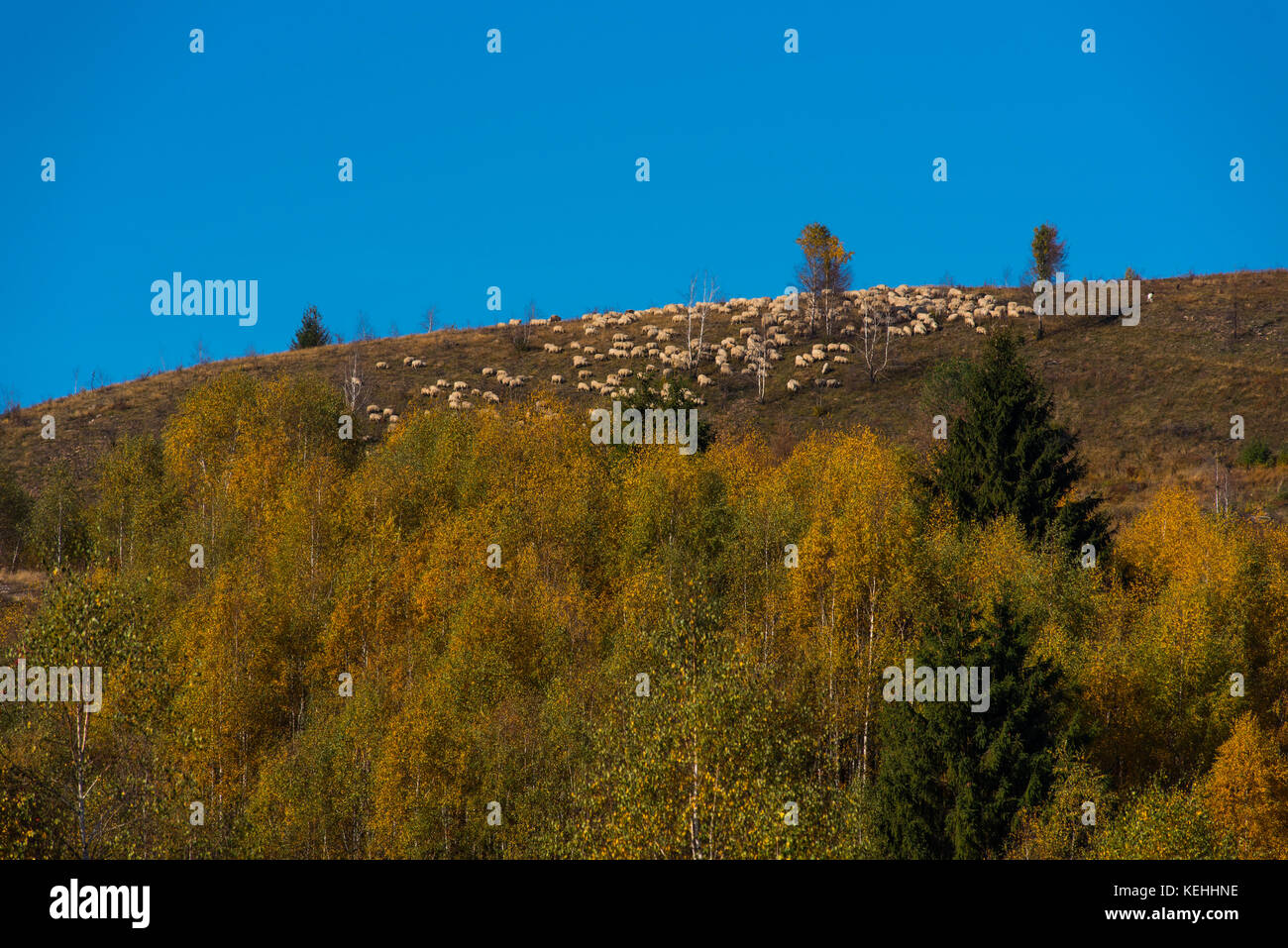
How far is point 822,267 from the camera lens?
141m

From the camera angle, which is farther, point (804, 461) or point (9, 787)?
point (804, 461)

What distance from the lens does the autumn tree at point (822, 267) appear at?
139 m

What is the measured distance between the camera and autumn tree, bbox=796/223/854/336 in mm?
139000

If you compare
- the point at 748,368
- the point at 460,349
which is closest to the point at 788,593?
the point at 748,368

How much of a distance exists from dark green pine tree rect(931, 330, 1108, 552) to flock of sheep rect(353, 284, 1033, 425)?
48.6 m

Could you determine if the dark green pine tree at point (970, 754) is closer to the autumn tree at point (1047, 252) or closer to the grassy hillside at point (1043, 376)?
the grassy hillside at point (1043, 376)

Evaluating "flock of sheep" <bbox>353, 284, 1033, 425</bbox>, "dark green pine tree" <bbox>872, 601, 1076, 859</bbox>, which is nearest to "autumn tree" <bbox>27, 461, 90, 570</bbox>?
"flock of sheep" <bbox>353, 284, 1033, 425</bbox>

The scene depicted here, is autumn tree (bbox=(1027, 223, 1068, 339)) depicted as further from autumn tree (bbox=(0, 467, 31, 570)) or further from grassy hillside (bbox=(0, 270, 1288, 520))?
autumn tree (bbox=(0, 467, 31, 570))

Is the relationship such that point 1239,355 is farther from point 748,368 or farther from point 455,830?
point 455,830

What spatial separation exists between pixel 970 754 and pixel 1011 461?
28116 mm

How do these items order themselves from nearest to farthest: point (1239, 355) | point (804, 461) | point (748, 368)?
1. point (804, 461)
2. point (1239, 355)
3. point (748, 368)

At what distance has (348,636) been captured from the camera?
63312 millimetres

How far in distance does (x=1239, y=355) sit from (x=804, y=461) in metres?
66.0

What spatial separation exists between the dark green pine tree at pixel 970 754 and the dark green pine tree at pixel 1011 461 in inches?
831
